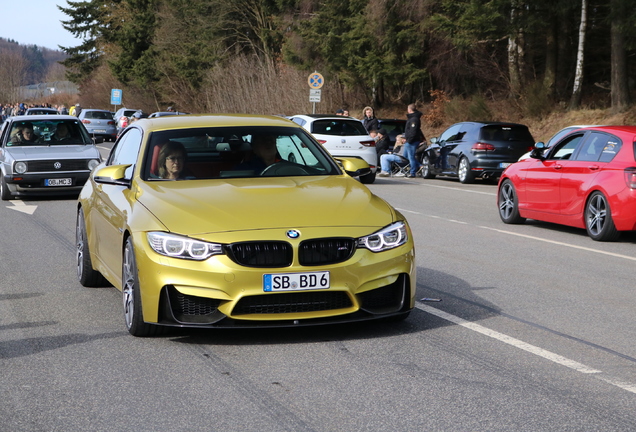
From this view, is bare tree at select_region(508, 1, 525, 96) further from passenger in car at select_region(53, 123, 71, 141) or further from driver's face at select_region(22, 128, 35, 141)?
driver's face at select_region(22, 128, 35, 141)

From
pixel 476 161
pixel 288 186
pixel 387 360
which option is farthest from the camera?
pixel 476 161

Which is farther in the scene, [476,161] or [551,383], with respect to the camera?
[476,161]

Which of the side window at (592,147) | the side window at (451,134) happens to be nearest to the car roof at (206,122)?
the side window at (592,147)

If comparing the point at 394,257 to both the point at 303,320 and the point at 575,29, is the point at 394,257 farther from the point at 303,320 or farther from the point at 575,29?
the point at 575,29

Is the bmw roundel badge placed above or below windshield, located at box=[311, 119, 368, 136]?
above

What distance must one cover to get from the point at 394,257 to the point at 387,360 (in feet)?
2.65

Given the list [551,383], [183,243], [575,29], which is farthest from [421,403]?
[575,29]

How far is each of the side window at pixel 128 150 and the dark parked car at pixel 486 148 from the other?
15.6 meters

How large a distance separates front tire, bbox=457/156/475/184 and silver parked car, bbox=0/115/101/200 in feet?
30.9

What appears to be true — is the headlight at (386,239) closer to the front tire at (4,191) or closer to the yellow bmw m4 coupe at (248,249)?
the yellow bmw m4 coupe at (248,249)

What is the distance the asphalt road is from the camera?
4.79 m

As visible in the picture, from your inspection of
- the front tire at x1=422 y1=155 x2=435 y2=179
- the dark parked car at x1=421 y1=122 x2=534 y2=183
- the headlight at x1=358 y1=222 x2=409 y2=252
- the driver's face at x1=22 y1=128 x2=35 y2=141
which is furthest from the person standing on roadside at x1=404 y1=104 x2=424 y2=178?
the headlight at x1=358 y1=222 x2=409 y2=252

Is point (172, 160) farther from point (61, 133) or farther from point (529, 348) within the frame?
point (61, 133)

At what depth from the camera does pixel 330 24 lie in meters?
47.8
